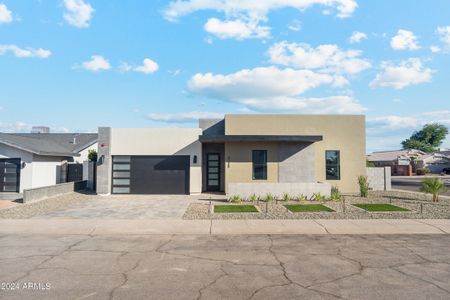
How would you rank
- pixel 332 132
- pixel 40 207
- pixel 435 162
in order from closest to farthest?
1. pixel 40 207
2. pixel 332 132
3. pixel 435 162

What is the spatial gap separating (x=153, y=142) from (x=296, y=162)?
9.27 meters

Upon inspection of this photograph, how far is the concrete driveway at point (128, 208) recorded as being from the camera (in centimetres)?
1306

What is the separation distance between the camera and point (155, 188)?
20.5 m

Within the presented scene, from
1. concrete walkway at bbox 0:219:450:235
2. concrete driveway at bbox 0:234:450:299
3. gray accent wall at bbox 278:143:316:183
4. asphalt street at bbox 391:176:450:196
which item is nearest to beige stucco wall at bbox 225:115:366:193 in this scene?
gray accent wall at bbox 278:143:316:183

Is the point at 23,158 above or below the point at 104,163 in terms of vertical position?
above

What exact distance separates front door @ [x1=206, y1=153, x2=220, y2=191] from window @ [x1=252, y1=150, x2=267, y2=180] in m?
3.18

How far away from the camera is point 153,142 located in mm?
20562

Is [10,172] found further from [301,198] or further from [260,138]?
[301,198]

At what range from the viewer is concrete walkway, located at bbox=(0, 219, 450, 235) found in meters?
10.5

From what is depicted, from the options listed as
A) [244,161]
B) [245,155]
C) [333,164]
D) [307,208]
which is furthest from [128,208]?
[333,164]

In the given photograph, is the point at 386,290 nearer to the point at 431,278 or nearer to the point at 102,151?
the point at 431,278

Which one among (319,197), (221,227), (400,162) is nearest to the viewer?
(221,227)

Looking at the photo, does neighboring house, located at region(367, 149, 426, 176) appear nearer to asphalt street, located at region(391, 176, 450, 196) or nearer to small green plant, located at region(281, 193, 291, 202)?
asphalt street, located at region(391, 176, 450, 196)

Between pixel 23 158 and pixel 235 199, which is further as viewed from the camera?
pixel 23 158
